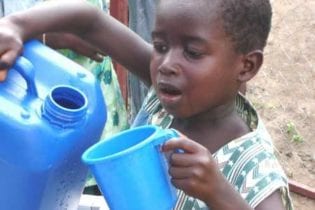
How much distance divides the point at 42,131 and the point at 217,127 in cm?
35

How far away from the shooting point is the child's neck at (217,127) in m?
1.34

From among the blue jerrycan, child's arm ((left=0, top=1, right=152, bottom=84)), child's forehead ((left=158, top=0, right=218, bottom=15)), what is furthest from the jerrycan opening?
child's forehead ((left=158, top=0, right=218, bottom=15))

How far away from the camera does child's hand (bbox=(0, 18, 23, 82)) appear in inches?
47.4

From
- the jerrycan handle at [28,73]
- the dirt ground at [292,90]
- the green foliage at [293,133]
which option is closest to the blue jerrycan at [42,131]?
the jerrycan handle at [28,73]

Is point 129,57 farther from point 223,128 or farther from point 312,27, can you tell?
point 312,27

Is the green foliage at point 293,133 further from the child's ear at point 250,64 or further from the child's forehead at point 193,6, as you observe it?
the child's forehead at point 193,6

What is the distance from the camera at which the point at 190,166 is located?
1.08m

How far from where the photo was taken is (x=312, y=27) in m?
4.35

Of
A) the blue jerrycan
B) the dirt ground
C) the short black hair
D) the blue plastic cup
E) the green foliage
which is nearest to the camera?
the blue plastic cup

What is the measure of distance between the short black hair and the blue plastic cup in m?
0.27

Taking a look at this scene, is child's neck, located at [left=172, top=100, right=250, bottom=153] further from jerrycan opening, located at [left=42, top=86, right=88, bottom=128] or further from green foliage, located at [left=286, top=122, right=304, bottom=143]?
green foliage, located at [left=286, top=122, right=304, bottom=143]

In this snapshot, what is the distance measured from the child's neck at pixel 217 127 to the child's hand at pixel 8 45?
0.36 m

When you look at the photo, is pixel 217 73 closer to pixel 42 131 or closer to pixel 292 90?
pixel 42 131

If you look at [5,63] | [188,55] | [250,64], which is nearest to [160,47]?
[188,55]
